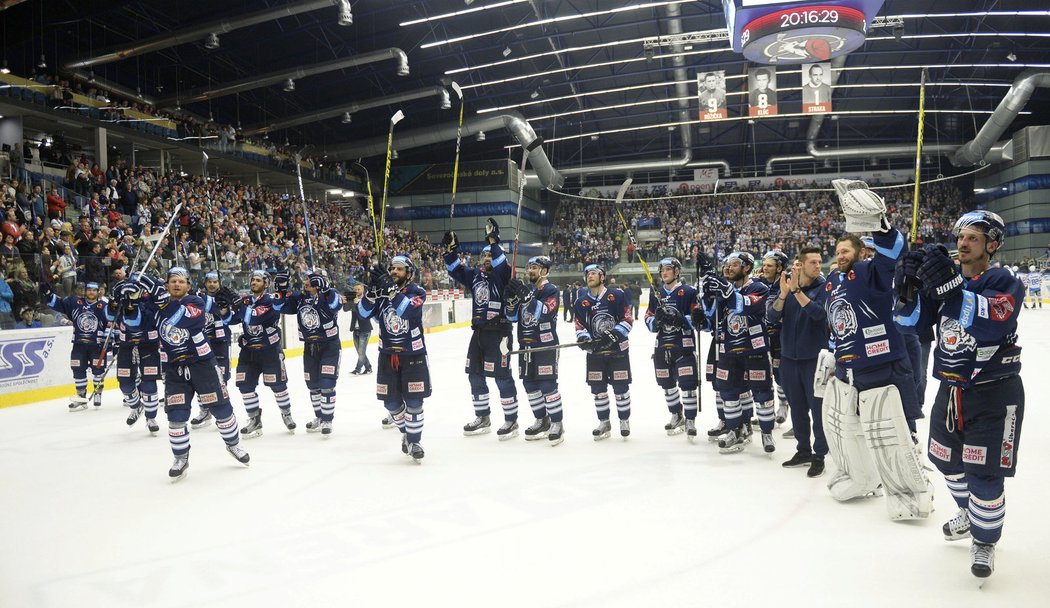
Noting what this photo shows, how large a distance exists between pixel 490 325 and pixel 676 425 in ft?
6.80

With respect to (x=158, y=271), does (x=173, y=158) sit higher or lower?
higher

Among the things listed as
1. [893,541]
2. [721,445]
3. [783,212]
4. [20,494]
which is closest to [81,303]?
[20,494]

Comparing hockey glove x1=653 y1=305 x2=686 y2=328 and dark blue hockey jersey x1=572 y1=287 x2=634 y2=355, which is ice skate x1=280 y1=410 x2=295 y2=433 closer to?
dark blue hockey jersey x1=572 y1=287 x2=634 y2=355

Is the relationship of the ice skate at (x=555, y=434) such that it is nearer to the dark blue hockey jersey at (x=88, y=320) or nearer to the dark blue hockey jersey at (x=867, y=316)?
the dark blue hockey jersey at (x=867, y=316)

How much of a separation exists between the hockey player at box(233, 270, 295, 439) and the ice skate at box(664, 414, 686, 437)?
3.90 m

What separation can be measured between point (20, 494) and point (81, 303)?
4962 millimetres

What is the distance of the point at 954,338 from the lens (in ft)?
11.2

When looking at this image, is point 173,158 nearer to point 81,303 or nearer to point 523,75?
point 523,75

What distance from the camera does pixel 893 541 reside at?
3.91 m

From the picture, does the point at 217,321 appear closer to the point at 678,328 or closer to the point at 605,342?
the point at 605,342

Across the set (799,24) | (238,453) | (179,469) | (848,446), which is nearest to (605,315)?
(848,446)

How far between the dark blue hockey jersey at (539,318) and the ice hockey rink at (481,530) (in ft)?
3.28

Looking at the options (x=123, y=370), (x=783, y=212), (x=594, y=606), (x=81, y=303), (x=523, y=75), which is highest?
(x=523, y=75)

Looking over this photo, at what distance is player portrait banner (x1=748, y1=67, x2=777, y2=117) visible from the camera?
62.4 ft
